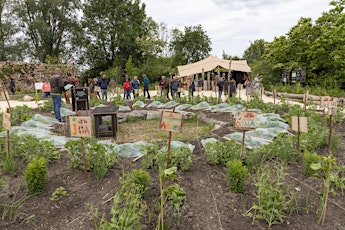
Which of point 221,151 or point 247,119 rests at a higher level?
point 247,119

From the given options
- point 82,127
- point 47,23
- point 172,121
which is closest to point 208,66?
point 172,121

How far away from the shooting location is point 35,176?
9.39 feet

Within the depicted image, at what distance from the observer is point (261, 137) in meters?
4.78

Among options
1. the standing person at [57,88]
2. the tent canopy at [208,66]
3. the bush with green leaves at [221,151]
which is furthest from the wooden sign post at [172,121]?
the tent canopy at [208,66]

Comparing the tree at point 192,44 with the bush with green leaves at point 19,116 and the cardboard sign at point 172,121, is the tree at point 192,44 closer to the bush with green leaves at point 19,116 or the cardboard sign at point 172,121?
the bush with green leaves at point 19,116

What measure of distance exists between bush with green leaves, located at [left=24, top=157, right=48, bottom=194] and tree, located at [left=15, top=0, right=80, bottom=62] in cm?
2626

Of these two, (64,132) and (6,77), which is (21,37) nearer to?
(6,77)

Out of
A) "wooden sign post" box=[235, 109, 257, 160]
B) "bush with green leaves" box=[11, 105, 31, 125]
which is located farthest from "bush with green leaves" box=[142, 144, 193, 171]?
"bush with green leaves" box=[11, 105, 31, 125]

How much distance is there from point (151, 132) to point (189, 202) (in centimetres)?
379

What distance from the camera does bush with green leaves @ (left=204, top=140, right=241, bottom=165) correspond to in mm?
3588

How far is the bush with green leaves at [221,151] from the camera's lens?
3.59m

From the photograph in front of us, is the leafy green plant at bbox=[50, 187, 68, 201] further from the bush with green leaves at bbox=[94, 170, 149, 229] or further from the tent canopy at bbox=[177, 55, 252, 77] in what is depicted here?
the tent canopy at bbox=[177, 55, 252, 77]

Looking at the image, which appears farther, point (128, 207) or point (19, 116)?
point (19, 116)

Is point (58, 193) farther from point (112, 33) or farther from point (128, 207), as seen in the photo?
point (112, 33)
